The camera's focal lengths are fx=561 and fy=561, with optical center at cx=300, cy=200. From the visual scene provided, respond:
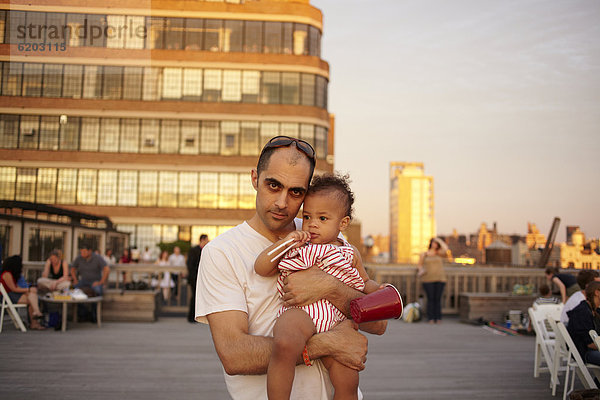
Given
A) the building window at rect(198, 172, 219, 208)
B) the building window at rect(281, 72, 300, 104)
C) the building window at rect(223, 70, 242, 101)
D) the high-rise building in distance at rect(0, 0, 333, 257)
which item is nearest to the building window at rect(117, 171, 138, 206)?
the high-rise building in distance at rect(0, 0, 333, 257)

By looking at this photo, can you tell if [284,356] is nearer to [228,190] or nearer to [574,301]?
[574,301]

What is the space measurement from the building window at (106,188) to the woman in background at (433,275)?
104ft

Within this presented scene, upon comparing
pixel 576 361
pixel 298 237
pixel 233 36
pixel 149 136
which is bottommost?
pixel 576 361

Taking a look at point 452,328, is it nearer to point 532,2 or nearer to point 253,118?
point 532,2

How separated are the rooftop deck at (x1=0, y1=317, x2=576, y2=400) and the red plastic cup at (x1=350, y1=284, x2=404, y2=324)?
4727 millimetres

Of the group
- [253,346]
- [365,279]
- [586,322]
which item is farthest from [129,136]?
[253,346]

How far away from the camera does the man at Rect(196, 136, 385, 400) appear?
2.22 meters

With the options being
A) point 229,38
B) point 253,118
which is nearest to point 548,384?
point 253,118

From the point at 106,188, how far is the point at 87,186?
137cm

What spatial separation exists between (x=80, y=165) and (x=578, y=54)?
35.1 m

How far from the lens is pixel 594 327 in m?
6.39

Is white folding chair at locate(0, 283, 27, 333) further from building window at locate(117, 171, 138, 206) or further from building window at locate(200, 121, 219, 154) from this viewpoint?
building window at locate(200, 121, 219, 154)

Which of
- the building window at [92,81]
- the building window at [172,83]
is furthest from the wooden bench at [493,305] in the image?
the building window at [92,81]

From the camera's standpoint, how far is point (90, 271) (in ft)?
42.0
